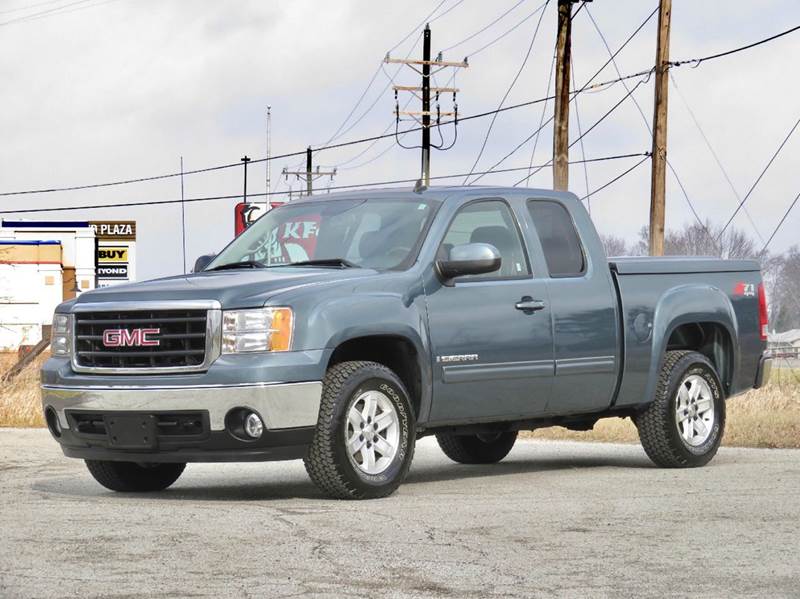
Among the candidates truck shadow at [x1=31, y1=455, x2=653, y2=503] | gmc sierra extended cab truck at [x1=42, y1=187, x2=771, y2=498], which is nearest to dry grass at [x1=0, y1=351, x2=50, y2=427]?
truck shadow at [x1=31, y1=455, x2=653, y2=503]

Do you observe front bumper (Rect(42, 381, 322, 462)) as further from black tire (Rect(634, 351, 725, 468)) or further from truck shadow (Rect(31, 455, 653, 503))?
black tire (Rect(634, 351, 725, 468))

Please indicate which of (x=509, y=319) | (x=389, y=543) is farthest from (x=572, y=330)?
(x=389, y=543)

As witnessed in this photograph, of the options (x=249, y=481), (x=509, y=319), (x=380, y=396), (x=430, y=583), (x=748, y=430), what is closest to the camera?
(x=430, y=583)

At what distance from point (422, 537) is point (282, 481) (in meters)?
3.86

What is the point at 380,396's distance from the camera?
406 inches

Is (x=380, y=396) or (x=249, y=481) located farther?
(x=249, y=481)

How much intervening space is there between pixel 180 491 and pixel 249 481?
938 millimetres

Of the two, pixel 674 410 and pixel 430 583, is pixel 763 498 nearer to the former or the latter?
pixel 674 410

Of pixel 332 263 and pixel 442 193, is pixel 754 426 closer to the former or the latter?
pixel 442 193

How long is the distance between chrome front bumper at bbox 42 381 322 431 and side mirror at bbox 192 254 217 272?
2027 millimetres

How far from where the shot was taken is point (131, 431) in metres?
10.0

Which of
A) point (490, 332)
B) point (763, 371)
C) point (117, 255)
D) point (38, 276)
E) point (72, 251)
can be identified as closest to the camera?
point (490, 332)

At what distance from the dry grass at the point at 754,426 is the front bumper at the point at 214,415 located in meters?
7.15

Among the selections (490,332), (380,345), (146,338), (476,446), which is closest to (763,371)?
(476,446)
